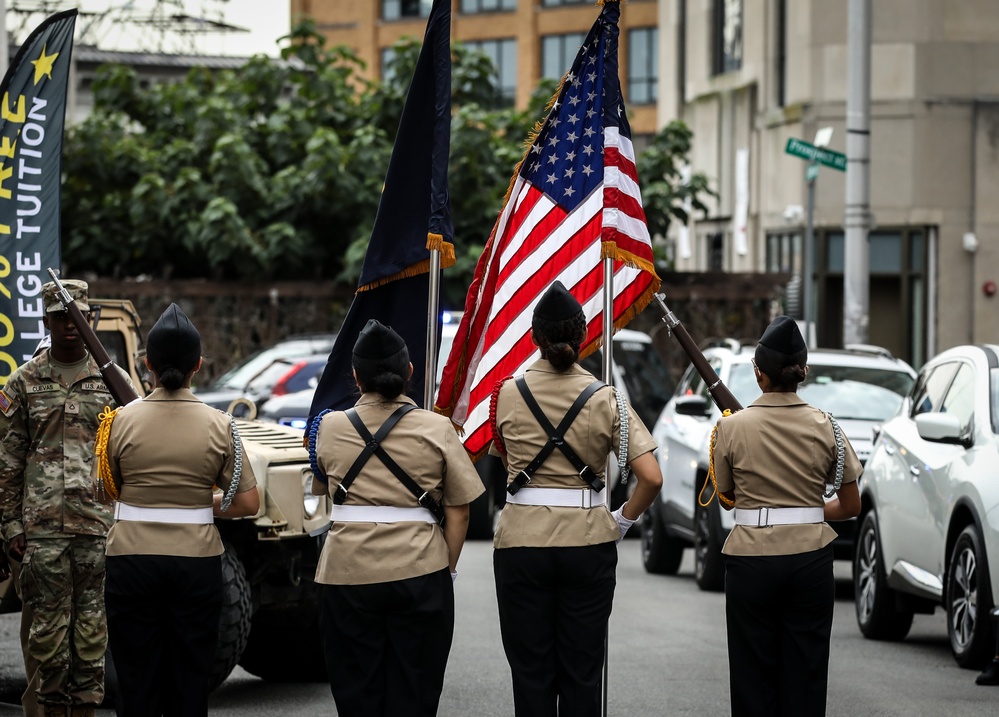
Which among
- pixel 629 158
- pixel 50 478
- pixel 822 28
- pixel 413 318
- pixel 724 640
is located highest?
pixel 822 28

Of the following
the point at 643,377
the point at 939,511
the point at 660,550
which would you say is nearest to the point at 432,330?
the point at 939,511

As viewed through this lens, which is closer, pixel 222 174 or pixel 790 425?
pixel 790 425

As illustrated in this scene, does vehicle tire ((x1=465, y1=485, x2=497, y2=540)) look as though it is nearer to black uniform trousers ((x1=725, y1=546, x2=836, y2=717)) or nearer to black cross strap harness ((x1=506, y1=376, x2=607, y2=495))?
black uniform trousers ((x1=725, y1=546, x2=836, y2=717))

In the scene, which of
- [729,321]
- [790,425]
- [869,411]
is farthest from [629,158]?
[729,321]

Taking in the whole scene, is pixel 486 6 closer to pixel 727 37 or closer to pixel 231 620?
pixel 727 37

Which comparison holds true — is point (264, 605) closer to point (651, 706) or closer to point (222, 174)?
point (651, 706)

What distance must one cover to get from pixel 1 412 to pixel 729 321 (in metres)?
19.1

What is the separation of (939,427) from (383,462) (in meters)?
4.56

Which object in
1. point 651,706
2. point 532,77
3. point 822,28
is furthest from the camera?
point 532,77

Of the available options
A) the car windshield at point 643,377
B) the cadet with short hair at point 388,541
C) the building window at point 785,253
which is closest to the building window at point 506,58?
the building window at point 785,253

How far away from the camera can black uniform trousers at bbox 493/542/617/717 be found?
21.7ft

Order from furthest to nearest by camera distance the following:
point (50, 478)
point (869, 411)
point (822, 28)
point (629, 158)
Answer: point (822, 28)
point (869, 411)
point (629, 158)
point (50, 478)

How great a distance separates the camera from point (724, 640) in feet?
36.7

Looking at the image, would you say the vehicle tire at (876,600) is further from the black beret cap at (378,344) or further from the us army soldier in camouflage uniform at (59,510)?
the black beret cap at (378,344)
